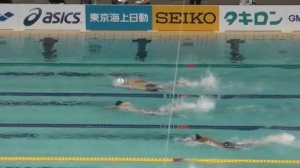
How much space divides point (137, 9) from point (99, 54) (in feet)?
6.39

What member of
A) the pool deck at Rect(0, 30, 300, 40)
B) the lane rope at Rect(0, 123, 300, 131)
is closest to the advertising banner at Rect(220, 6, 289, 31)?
the pool deck at Rect(0, 30, 300, 40)

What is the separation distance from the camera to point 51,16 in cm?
1120

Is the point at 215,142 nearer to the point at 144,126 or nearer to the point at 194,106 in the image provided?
the point at 144,126

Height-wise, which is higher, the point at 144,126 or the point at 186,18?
the point at 186,18

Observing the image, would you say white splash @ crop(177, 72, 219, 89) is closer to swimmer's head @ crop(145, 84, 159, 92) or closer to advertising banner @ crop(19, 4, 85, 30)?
swimmer's head @ crop(145, 84, 159, 92)

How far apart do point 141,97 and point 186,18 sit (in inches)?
154

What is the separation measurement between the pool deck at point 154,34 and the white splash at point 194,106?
3510 millimetres

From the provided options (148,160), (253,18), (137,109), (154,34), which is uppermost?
(253,18)

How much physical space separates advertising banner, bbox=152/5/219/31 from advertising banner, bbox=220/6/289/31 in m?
0.21

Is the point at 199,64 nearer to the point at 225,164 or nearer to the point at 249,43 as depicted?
the point at 249,43

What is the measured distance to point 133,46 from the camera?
10.2 meters

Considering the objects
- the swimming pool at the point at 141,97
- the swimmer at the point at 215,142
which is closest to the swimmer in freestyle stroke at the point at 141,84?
the swimming pool at the point at 141,97

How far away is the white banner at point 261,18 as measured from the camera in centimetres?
1100

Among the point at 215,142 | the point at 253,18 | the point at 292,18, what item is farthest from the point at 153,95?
the point at 292,18
